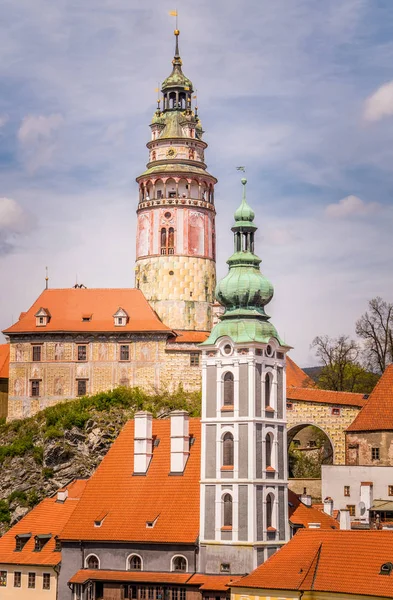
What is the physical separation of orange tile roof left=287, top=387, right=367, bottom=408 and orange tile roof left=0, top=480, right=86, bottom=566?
1487 cm

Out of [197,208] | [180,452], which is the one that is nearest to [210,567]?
[180,452]

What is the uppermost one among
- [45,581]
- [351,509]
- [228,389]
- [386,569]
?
[228,389]

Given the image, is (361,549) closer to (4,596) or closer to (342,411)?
(4,596)

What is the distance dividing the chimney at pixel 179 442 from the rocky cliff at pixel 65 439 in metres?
16.7

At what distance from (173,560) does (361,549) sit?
27.1 feet

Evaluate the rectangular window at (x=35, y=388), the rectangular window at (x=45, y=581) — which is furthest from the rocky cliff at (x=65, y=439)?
the rectangular window at (x=45, y=581)

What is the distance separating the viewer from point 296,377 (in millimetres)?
81125

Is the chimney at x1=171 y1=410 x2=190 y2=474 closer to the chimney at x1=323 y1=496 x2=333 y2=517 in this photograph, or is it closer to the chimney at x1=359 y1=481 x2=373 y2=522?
the chimney at x1=323 y1=496 x2=333 y2=517

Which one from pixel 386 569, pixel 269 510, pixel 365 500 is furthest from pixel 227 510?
pixel 365 500

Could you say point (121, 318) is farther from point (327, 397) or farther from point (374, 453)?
point (374, 453)

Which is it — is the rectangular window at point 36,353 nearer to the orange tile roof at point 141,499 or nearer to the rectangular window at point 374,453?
the rectangular window at point 374,453

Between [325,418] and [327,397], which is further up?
[327,397]

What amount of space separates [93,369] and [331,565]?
101ft

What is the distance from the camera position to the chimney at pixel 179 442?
174ft
